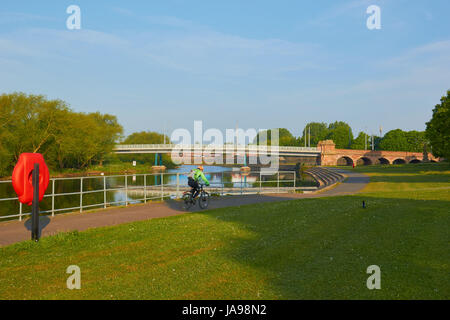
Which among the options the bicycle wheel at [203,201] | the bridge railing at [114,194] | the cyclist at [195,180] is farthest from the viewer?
the bicycle wheel at [203,201]

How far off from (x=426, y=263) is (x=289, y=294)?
3106mm

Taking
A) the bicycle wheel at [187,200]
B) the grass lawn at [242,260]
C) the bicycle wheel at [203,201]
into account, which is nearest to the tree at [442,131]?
the bicycle wheel at [203,201]

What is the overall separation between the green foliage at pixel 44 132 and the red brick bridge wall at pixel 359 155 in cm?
6021

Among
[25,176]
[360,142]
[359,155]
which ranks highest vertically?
[360,142]

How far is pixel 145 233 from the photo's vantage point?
9.77 m

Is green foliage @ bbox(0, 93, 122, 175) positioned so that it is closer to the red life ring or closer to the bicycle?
the bicycle

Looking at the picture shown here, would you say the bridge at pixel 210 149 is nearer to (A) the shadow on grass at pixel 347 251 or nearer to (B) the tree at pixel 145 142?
(B) the tree at pixel 145 142

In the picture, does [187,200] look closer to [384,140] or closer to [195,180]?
[195,180]

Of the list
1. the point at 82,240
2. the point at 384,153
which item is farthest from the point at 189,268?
the point at 384,153

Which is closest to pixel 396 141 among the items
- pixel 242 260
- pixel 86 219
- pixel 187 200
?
pixel 187 200

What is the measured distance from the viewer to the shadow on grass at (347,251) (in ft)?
18.0

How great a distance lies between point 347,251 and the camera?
24.8 feet

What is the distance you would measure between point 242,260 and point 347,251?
2310 mm
